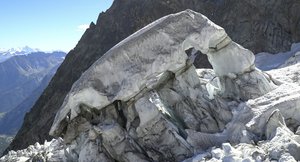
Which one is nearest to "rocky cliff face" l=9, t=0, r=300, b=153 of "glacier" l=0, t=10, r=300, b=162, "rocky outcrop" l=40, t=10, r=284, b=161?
"glacier" l=0, t=10, r=300, b=162

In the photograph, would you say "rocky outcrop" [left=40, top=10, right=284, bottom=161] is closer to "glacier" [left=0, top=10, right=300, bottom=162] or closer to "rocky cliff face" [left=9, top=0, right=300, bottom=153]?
"glacier" [left=0, top=10, right=300, bottom=162]

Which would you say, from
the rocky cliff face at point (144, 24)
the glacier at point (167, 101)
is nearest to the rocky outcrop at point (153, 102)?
the glacier at point (167, 101)

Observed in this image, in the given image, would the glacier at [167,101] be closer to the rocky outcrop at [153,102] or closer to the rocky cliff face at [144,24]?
the rocky outcrop at [153,102]

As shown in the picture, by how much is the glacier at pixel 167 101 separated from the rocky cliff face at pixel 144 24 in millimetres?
50531

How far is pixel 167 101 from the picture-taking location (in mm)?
22656

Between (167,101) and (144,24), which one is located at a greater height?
(144,24)

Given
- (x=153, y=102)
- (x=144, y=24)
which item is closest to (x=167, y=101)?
(x=153, y=102)

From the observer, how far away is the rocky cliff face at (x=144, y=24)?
76.8 metres

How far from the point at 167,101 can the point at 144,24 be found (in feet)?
253

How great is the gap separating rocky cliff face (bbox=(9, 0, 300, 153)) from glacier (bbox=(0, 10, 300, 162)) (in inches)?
1989

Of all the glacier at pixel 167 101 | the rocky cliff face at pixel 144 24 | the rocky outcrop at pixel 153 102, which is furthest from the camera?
the rocky cliff face at pixel 144 24

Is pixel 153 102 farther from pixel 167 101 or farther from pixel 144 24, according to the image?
pixel 144 24

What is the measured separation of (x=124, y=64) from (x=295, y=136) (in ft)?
25.7

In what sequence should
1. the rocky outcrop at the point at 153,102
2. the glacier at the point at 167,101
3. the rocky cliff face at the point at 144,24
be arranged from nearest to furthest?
1. the glacier at the point at 167,101
2. the rocky outcrop at the point at 153,102
3. the rocky cliff face at the point at 144,24
